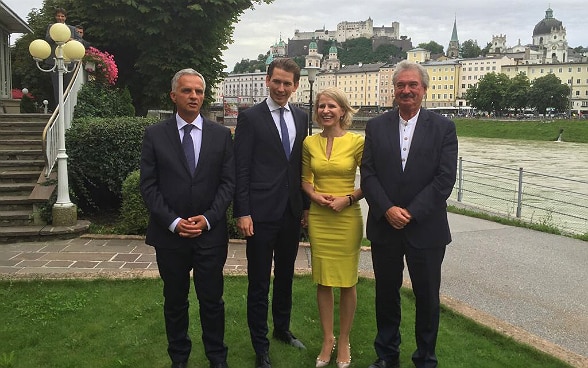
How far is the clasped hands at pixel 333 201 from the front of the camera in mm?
3512

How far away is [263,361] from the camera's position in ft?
11.9

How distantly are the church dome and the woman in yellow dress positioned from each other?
148 metres

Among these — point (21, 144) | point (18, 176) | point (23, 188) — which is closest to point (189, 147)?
point (23, 188)

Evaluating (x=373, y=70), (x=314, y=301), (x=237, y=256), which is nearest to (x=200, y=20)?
(x=237, y=256)

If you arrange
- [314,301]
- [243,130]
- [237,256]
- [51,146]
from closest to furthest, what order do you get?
1. [243,130]
2. [314,301]
3. [237,256]
4. [51,146]

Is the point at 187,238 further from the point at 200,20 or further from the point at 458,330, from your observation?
the point at 200,20

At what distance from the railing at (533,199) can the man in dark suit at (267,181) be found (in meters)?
7.32

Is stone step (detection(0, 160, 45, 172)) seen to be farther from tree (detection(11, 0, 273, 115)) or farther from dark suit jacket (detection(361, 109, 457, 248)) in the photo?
tree (detection(11, 0, 273, 115))

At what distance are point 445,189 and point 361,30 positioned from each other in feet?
580

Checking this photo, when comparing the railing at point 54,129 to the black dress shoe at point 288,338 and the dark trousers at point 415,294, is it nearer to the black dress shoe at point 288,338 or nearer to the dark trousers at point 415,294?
the black dress shoe at point 288,338

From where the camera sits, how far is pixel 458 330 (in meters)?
4.48

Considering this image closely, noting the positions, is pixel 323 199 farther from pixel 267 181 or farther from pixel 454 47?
pixel 454 47

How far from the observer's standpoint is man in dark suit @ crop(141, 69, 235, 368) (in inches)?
131

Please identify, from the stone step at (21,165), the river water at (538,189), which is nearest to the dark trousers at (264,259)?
the river water at (538,189)
